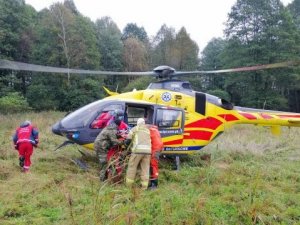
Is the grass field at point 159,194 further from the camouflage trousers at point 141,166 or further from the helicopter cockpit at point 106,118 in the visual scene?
the helicopter cockpit at point 106,118

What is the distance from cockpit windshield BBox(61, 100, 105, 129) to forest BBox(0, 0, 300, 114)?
1803 cm

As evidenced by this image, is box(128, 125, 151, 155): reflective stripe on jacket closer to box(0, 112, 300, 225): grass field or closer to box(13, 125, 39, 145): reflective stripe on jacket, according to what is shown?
box(0, 112, 300, 225): grass field

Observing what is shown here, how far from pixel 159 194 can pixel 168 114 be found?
3204 millimetres

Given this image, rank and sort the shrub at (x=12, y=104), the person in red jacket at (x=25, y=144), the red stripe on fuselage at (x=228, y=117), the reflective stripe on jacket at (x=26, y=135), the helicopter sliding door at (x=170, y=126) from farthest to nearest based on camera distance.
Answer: the shrub at (x=12, y=104) < the red stripe on fuselage at (x=228, y=117) < the helicopter sliding door at (x=170, y=126) < the reflective stripe on jacket at (x=26, y=135) < the person in red jacket at (x=25, y=144)

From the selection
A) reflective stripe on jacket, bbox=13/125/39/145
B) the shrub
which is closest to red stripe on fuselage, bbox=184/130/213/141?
reflective stripe on jacket, bbox=13/125/39/145

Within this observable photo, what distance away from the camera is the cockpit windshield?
9.07m

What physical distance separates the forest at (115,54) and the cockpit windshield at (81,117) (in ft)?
59.1

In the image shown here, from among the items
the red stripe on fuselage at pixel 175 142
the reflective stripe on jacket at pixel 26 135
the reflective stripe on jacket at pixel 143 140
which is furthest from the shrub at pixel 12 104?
the reflective stripe on jacket at pixel 143 140

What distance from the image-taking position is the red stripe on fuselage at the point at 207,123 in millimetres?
10047

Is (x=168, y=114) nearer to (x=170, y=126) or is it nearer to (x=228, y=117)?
(x=170, y=126)

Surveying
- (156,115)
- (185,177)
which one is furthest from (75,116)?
(185,177)

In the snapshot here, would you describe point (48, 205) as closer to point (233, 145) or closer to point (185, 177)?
point (185, 177)

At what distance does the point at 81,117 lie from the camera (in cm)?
916

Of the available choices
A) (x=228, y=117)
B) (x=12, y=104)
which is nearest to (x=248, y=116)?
(x=228, y=117)
